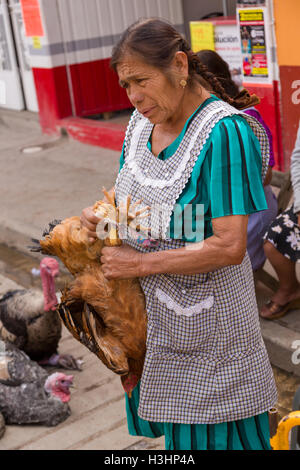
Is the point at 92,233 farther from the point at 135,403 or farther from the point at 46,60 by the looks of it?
the point at 46,60

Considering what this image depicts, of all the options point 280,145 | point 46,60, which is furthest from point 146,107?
point 46,60

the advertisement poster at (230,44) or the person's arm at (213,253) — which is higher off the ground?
the advertisement poster at (230,44)

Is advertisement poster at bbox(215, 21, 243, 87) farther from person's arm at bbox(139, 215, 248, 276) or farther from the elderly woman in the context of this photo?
person's arm at bbox(139, 215, 248, 276)

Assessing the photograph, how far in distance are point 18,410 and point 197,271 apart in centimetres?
202

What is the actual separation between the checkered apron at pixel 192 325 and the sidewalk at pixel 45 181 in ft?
7.28

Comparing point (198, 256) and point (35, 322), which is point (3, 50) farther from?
point (198, 256)

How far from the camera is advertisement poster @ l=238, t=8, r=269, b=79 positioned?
257 inches

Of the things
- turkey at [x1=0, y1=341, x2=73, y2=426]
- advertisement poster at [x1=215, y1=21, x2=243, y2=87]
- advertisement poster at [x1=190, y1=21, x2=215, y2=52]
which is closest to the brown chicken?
turkey at [x1=0, y1=341, x2=73, y2=426]

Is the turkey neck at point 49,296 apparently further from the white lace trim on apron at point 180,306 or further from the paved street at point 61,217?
the white lace trim on apron at point 180,306

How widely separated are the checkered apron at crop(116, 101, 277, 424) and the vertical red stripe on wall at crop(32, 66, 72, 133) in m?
7.85

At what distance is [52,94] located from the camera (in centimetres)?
1005

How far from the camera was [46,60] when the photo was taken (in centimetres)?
988

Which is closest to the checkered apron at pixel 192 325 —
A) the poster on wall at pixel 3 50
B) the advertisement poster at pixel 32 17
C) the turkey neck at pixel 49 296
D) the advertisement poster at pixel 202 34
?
the turkey neck at pixel 49 296

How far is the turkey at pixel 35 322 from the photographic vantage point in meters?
4.25
